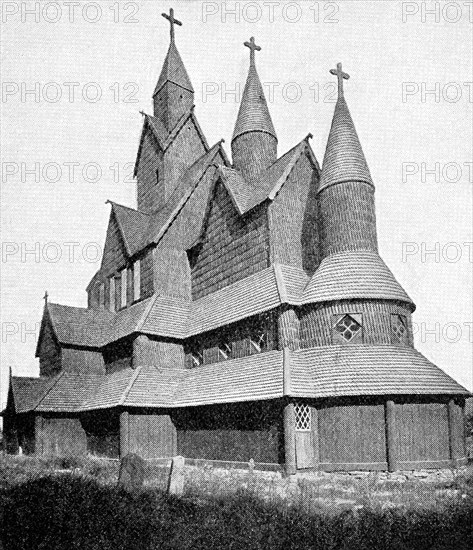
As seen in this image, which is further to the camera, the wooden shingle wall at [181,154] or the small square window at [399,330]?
the wooden shingle wall at [181,154]

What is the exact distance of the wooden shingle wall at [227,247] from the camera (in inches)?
998

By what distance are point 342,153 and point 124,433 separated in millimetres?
15612

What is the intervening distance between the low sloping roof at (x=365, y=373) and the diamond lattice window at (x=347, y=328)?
56 cm

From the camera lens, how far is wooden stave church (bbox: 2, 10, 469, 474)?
19.8 metres

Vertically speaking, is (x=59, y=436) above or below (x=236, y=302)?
below

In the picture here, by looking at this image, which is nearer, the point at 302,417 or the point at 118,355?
the point at 302,417

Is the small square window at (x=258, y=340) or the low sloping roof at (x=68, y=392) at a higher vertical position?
the small square window at (x=258, y=340)

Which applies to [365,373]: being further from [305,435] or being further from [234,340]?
[234,340]

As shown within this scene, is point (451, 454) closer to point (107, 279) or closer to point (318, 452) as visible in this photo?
point (318, 452)

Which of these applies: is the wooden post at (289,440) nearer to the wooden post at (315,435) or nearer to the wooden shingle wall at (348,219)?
the wooden post at (315,435)

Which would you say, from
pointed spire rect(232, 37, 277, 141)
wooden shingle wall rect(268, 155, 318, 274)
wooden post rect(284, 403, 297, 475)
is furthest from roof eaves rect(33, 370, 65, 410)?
pointed spire rect(232, 37, 277, 141)

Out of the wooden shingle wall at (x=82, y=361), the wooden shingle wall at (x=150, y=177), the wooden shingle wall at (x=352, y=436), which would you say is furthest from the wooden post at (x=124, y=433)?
the wooden shingle wall at (x=150, y=177)

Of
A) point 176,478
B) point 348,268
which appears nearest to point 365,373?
point 348,268

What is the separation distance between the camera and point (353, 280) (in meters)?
22.2
